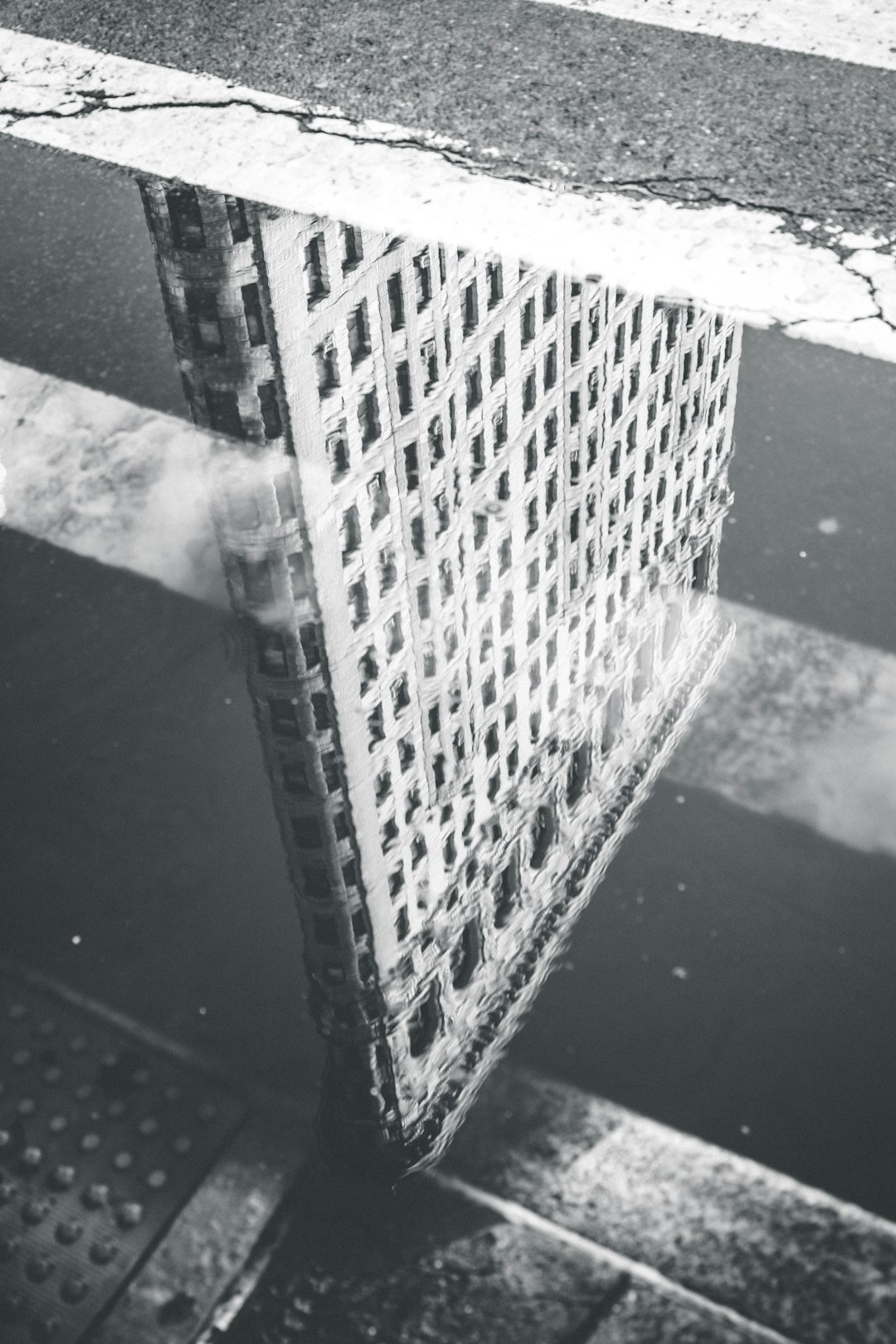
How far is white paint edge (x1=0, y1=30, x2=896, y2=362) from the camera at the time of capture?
631 centimetres

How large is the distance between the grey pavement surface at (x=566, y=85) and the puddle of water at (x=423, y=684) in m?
1.07

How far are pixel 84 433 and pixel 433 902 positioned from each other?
309 centimetres

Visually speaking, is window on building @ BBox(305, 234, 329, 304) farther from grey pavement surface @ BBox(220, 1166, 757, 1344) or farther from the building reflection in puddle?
grey pavement surface @ BBox(220, 1166, 757, 1344)

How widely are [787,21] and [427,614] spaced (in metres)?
5.53

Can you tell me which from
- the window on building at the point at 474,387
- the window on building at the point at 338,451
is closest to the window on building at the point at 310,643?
the window on building at the point at 338,451

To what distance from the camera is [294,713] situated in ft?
16.1

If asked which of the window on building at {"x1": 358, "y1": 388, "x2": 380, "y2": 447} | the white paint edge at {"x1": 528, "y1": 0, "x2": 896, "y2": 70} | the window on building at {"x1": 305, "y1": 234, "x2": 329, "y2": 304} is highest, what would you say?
the white paint edge at {"x1": 528, "y1": 0, "x2": 896, "y2": 70}

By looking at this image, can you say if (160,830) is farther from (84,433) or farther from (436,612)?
(84,433)

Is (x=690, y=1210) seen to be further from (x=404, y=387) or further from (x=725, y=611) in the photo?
(x=404, y=387)

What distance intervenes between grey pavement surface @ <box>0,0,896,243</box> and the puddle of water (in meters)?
1.07

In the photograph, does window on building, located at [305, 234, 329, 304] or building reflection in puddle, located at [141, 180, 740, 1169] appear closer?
building reflection in puddle, located at [141, 180, 740, 1169]

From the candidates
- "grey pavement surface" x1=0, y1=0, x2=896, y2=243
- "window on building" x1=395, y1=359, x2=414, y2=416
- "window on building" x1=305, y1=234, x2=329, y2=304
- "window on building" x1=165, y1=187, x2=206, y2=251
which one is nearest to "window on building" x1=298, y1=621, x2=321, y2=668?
"window on building" x1=305, y1=234, x2=329, y2=304

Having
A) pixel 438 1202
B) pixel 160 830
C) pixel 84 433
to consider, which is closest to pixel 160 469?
pixel 84 433

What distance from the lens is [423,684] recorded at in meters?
6.19
